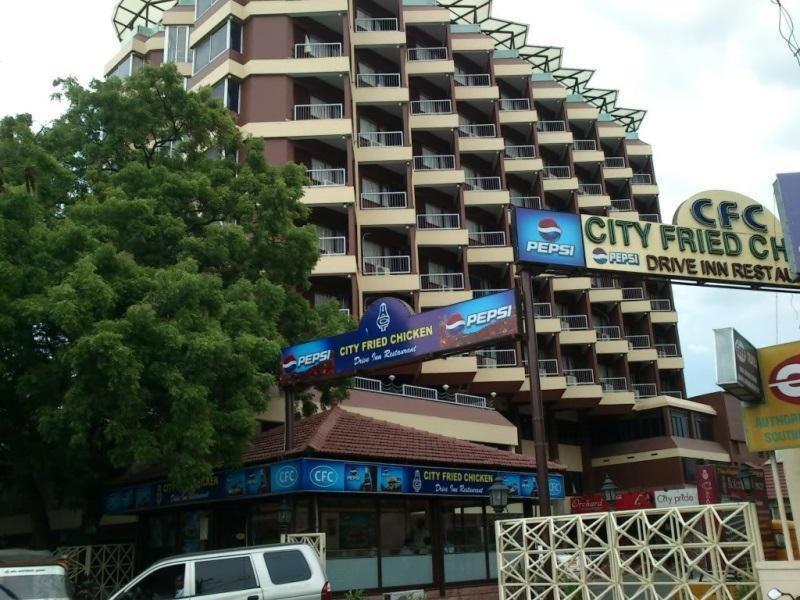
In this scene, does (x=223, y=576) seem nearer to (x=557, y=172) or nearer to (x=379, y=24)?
(x=379, y=24)

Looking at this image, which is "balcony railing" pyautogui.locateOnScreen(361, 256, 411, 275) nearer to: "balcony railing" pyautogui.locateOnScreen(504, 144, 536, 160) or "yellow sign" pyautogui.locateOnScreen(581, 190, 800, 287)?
"balcony railing" pyautogui.locateOnScreen(504, 144, 536, 160)

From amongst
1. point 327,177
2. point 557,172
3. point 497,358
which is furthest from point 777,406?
point 557,172

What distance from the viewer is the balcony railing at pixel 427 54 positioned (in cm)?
4584

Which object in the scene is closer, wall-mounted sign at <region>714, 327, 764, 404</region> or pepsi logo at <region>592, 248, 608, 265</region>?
wall-mounted sign at <region>714, 327, 764, 404</region>

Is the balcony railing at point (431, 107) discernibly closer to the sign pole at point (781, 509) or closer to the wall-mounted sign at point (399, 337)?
the wall-mounted sign at point (399, 337)

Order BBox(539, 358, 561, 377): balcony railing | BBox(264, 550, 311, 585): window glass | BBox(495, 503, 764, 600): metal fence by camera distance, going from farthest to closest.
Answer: BBox(539, 358, 561, 377): balcony railing
BBox(264, 550, 311, 585): window glass
BBox(495, 503, 764, 600): metal fence

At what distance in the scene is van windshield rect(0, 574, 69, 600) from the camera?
474 inches

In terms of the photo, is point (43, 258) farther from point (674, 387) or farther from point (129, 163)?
point (674, 387)

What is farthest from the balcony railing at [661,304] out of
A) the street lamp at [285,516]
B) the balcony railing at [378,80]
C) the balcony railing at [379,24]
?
the street lamp at [285,516]

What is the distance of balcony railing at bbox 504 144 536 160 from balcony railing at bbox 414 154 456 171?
306 inches

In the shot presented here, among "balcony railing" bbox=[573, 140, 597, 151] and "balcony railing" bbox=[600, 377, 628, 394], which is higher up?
"balcony railing" bbox=[573, 140, 597, 151]

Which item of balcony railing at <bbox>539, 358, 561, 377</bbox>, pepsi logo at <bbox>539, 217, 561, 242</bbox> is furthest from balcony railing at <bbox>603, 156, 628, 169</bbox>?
pepsi logo at <bbox>539, 217, 561, 242</bbox>

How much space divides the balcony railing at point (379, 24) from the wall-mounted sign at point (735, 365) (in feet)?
116

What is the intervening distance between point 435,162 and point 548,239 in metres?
29.0
